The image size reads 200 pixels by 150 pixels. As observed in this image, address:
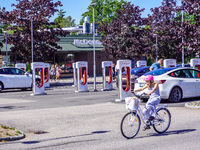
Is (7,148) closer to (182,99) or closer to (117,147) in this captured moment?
(117,147)

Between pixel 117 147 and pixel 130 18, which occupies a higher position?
pixel 130 18

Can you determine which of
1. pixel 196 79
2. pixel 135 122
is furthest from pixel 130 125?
pixel 196 79

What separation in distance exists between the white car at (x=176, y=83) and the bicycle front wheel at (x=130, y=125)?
6.26 metres

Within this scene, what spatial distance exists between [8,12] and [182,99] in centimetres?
1893

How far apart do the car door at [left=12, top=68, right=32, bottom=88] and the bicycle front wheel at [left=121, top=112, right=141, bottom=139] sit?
1716cm

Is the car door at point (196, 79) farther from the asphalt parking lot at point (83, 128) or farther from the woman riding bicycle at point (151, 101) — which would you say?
the woman riding bicycle at point (151, 101)

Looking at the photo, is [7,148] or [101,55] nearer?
[7,148]

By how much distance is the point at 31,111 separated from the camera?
12.8 m

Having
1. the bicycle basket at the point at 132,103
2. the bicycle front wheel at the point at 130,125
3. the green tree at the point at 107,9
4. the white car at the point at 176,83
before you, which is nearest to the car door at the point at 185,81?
the white car at the point at 176,83

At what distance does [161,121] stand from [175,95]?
6.21 m

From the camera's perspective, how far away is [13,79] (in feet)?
77.6

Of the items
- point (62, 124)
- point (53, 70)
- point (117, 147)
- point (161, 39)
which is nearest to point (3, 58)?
point (53, 70)

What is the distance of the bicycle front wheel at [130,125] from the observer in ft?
25.4

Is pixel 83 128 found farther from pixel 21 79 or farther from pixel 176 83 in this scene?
pixel 21 79
